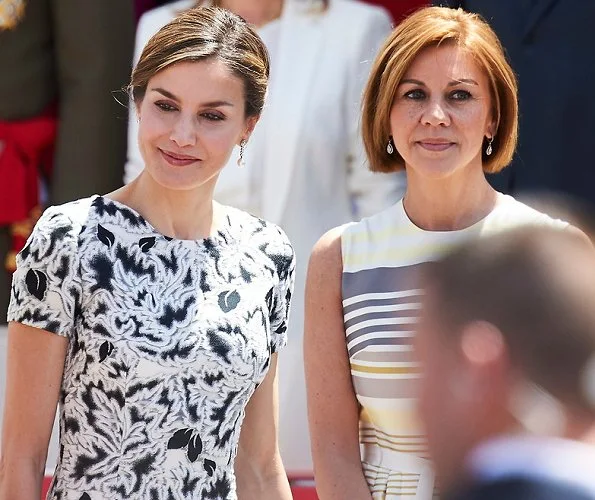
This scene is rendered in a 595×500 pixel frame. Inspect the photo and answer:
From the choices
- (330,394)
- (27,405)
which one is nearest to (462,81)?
(330,394)

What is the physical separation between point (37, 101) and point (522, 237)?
2.60m

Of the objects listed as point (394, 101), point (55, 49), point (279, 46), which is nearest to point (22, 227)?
point (55, 49)

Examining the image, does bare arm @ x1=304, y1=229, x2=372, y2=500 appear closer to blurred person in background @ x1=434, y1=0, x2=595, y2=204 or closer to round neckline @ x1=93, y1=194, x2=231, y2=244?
round neckline @ x1=93, y1=194, x2=231, y2=244

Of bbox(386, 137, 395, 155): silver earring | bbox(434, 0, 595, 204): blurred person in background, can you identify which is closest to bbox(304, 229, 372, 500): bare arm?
bbox(386, 137, 395, 155): silver earring

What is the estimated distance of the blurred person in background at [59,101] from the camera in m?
3.35

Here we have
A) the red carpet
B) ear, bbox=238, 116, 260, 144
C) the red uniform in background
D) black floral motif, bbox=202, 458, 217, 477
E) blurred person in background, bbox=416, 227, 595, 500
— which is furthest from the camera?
the red uniform in background

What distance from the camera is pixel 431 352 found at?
3.28 ft

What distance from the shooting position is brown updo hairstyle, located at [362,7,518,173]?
7.56ft

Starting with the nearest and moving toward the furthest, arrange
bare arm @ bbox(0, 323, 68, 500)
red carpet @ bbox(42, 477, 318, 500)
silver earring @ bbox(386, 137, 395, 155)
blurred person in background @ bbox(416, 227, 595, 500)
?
1. blurred person in background @ bbox(416, 227, 595, 500)
2. bare arm @ bbox(0, 323, 68, 500)
3. silver earring @ bbox(386, 137, 395, 155)
4. red carpet @ bbox(42, 477, 318, 500)

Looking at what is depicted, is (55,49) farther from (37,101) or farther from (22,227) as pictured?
(22,227)

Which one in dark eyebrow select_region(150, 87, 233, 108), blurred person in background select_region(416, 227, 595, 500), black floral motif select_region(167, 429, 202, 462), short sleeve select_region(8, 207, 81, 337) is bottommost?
blurred person in background select_region(416, 227, 595, 500)

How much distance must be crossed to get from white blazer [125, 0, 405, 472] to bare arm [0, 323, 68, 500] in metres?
1.35

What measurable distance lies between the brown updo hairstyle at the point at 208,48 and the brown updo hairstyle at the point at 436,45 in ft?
0.83

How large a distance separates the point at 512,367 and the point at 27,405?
1161 millimetres
